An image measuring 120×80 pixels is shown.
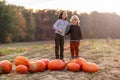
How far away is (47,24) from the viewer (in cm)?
7319

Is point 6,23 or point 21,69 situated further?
point 6,23

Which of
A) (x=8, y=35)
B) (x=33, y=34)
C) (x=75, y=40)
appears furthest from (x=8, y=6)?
(x=75, y=40)

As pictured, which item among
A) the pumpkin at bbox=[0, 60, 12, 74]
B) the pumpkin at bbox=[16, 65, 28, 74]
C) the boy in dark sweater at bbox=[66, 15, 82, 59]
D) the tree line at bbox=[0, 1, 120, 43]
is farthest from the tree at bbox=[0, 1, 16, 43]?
the pumpkin at bbox=[16, 65, 28, 74]

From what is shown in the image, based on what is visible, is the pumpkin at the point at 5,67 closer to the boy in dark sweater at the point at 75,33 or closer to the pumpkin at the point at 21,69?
the pumpkin at the point at 21,69

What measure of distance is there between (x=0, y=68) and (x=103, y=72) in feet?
8.38

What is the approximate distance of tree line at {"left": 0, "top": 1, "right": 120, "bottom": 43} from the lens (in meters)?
59.2

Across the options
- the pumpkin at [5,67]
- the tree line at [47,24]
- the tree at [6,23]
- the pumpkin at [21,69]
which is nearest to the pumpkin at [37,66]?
the pumpkin at [21,69]

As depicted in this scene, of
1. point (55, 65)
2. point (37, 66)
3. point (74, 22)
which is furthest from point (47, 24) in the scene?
point (37, 66)

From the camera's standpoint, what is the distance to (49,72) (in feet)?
30.6

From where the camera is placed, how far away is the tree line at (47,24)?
2330 inches

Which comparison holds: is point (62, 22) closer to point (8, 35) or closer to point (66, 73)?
point (66, 73)

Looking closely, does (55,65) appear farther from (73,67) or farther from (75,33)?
(75,33)

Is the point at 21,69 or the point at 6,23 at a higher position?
the point at 21,69

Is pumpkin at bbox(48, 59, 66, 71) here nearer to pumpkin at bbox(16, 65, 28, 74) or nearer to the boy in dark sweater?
pumpkin at bbox(16, 65, 28, 74)
